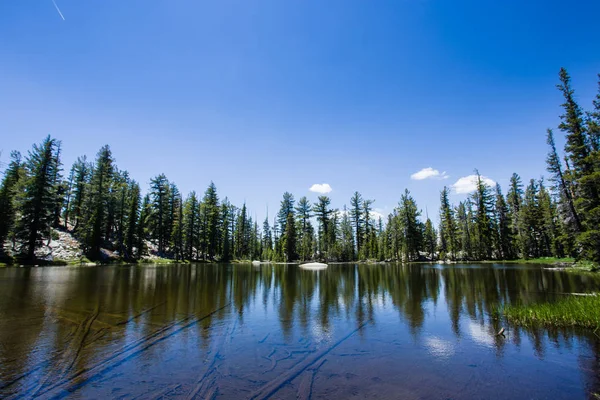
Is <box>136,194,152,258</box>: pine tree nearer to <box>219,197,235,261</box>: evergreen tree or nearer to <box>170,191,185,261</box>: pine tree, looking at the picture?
<box>170,191,185,261</box>: pine tree

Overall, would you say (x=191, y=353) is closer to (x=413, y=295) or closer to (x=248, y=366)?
(x=248, y=366)

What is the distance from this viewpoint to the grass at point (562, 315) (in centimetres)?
1166

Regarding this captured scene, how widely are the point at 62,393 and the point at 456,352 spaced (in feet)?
34.2

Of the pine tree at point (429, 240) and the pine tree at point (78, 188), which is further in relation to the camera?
the pine tree at point (429, 240)

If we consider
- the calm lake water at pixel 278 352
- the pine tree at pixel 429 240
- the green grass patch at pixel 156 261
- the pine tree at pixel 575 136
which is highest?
the pine tree at pixel 575 136

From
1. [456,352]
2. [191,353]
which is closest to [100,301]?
Result: [191,353]

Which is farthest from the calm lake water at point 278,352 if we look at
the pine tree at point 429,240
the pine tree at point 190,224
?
the pine tree at point 429,240

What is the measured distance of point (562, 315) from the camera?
483 inches

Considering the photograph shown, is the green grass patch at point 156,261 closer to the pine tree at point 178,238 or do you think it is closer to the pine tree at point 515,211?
the pine tree at point 178,238

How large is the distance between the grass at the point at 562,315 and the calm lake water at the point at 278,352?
2.90ft

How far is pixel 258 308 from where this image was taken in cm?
1584

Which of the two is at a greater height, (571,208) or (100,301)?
(571,208)

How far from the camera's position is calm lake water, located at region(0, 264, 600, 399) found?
21.8 ft

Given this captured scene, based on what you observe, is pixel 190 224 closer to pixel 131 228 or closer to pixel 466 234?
pixel 131 228
